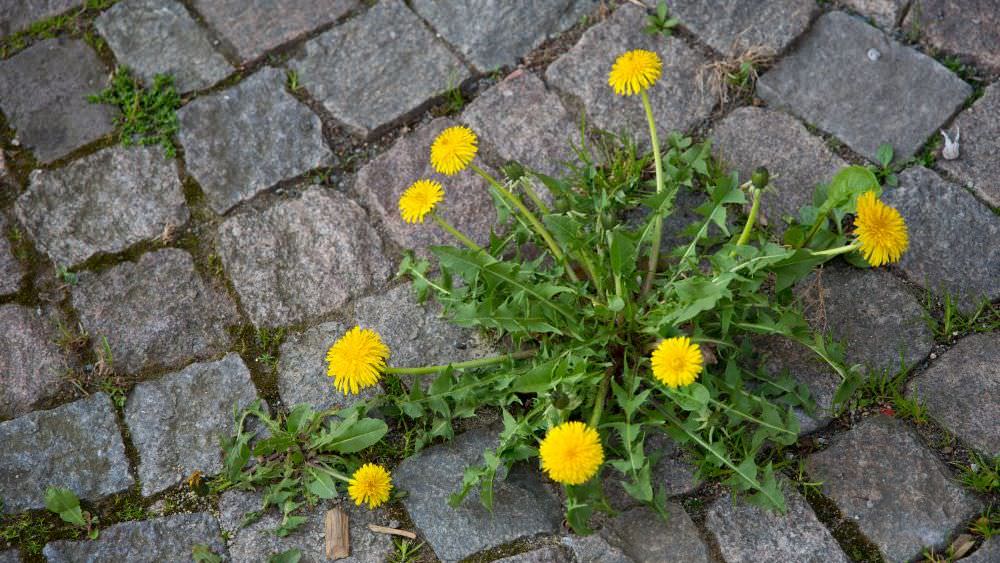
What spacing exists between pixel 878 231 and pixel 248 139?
2.04 metres

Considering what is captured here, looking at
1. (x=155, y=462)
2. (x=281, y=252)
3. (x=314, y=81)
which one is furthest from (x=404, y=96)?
(x=155, y=462)

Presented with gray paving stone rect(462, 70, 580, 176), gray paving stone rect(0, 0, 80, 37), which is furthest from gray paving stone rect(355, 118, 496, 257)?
gray paving stone rect(0, 0, 80, 37)

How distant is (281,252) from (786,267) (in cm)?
155

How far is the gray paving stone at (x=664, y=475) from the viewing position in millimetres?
2473

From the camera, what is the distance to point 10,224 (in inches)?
121

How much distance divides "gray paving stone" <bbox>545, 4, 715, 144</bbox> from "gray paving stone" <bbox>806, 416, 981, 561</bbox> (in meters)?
1.16

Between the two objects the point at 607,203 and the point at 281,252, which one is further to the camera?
the point at 281,252

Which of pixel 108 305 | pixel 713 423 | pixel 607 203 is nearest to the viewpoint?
pixel 713 423

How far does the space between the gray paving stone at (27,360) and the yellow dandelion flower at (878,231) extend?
2.29 metres

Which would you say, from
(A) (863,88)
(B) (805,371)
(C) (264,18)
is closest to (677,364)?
(B) (805,371)

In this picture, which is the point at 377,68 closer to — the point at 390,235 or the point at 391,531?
the point at 390,235

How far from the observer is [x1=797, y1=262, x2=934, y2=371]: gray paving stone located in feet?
8.63

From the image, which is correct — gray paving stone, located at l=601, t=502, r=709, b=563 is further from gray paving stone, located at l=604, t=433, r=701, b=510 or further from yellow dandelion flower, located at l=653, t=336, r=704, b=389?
yellow dandelion flower, located at l=653, t=336, r=704, b=389

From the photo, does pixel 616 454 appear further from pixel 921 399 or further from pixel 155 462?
pixel 155 462
